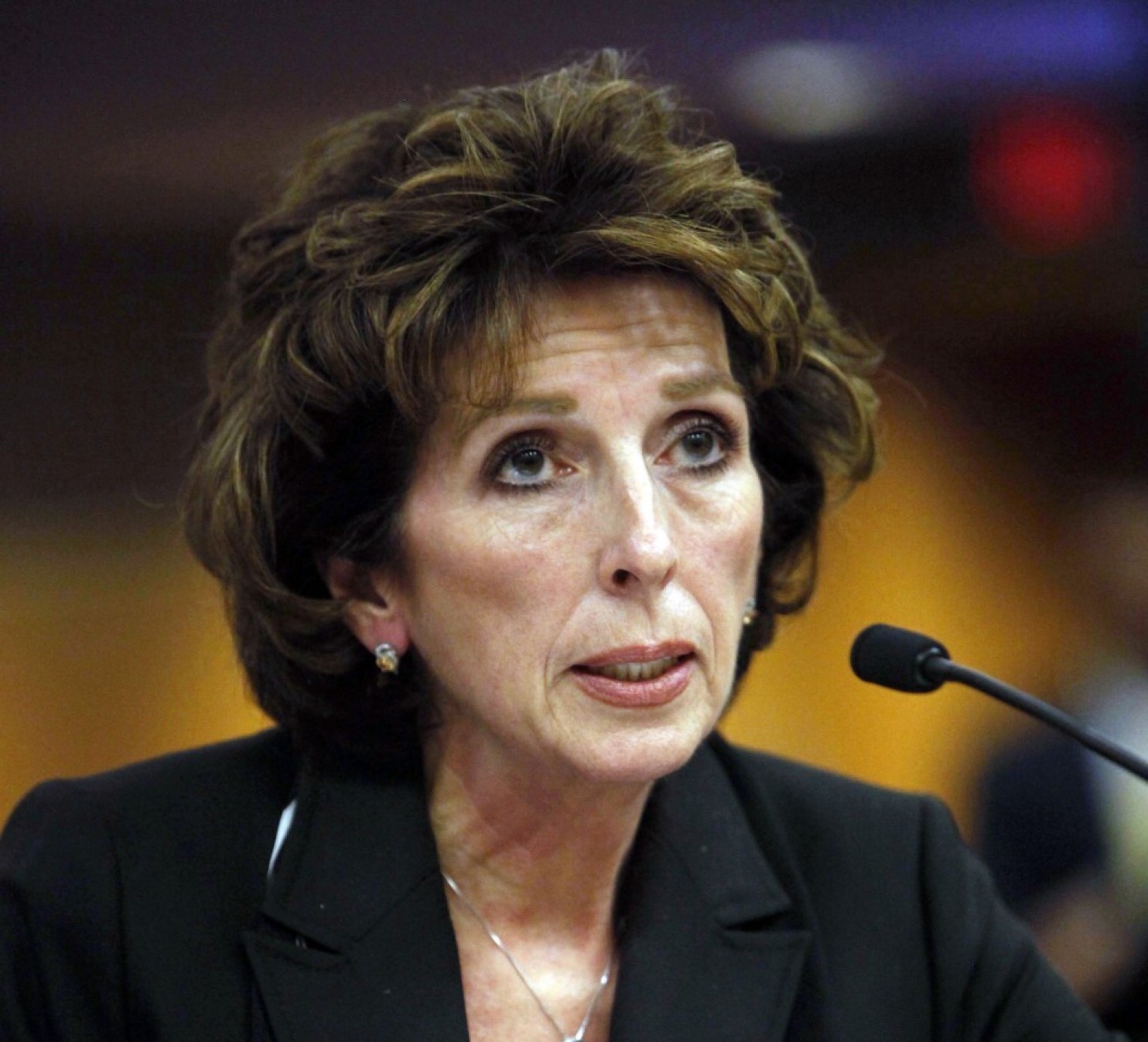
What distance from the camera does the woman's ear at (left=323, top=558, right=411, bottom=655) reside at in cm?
199

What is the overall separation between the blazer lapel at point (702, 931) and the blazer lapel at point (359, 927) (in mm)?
229

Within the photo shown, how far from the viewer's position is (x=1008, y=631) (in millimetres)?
4781

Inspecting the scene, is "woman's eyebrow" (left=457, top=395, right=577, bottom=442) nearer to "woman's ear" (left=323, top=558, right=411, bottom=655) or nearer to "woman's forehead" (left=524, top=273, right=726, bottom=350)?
"woman's forehead" (left=524, top=273, right=726, bottom=350)

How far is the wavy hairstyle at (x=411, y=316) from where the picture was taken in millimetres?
1827

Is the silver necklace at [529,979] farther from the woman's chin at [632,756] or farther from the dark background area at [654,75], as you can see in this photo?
the dark background area at [654,75]

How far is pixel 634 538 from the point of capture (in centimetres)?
175

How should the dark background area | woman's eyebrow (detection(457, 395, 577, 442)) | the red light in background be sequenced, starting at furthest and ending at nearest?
the red light in background < the dark background area < woman's eyebrow (detection(457, 395, 577, 442))

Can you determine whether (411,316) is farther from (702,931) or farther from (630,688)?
(702,931)

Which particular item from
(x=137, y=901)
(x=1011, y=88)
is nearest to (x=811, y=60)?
(x=1011, y=88)

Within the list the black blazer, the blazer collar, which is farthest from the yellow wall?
the blazer collar

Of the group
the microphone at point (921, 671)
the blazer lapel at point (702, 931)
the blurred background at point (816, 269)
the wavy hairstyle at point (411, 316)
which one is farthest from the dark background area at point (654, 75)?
the microphone at point (921, 671)

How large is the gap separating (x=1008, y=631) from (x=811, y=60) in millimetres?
1807

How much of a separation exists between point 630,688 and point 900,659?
0.95 feet

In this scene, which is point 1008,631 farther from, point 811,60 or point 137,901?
point 137,901
